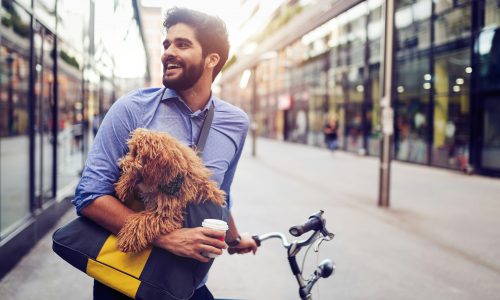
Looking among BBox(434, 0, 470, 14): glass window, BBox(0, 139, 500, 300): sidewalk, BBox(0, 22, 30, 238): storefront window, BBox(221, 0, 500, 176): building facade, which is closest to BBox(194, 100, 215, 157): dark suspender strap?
BBox(0, 139, 500, 300): sidewalk

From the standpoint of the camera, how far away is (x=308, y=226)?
6.52 feet

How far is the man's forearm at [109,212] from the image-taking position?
1.44 m

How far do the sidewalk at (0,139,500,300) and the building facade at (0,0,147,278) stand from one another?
39 centimetres

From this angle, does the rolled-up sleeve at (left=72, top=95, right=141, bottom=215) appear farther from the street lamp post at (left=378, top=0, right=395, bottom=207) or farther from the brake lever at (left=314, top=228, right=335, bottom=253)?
the street lamp post at (left=378, top=0, right=395, bottom=207)

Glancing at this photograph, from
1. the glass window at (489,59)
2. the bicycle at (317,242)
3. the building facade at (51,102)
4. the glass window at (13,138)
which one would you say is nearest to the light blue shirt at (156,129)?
the bicycle at (317,242)

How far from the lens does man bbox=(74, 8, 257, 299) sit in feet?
4.73

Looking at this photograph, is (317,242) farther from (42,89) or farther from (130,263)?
(42,89)

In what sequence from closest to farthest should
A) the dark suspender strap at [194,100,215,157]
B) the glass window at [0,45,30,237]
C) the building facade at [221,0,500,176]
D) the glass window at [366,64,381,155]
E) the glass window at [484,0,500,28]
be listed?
the dark suspender strap at [194,100,215,157]
the glass window at [0,45,30,237]
the glass window at [484,0,500,28]
the building facade at [221,0,500,176]
the glass window at [366,64,381,155]

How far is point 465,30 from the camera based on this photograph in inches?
611

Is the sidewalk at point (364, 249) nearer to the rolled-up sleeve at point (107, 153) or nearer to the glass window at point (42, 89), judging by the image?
the glass window at point (42, 89)

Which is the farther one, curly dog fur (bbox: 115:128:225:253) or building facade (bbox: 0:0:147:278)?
building facade (bbox: 0:0:147:278)

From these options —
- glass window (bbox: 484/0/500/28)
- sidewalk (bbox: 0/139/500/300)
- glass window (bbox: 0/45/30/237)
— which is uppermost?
glass window (bbox: 484/0/500/28)

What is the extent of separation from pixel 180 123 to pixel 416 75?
18119mm

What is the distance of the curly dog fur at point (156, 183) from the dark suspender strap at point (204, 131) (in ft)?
0.37
